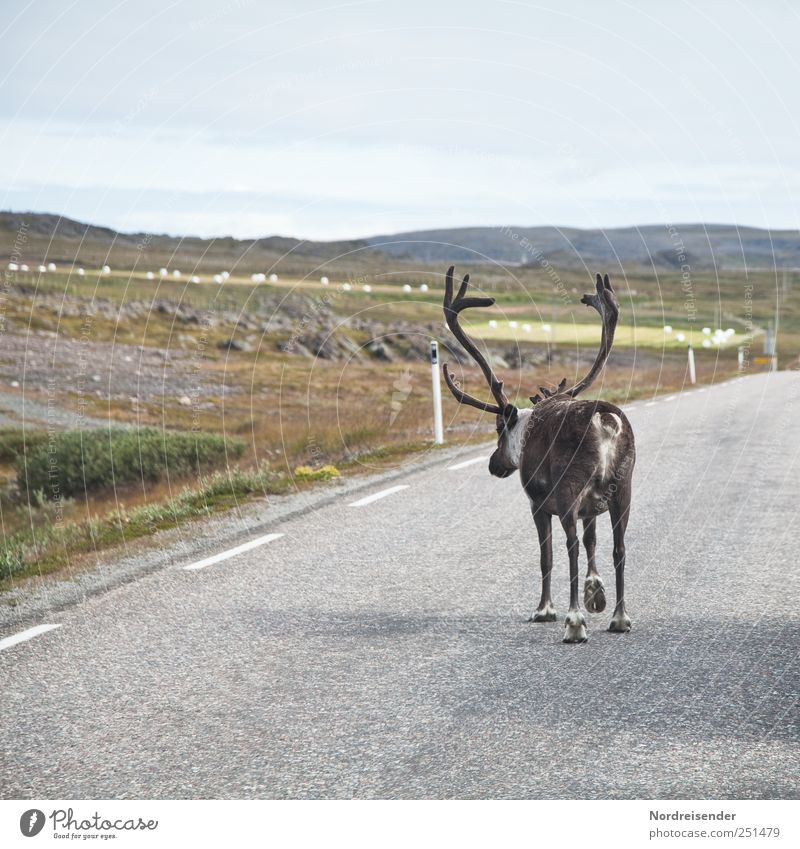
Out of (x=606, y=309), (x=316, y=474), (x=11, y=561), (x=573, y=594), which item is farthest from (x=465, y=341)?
(x=316, y=474)

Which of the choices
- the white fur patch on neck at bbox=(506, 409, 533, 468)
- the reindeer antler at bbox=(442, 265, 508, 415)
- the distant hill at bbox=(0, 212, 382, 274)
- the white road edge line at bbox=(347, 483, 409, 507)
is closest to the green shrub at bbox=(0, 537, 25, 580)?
the white road edge line at bbox=(347, 483, 409, 507)

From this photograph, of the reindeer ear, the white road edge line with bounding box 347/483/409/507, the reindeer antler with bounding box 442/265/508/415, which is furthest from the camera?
the white road edge line with bounding box 347/483/409/507

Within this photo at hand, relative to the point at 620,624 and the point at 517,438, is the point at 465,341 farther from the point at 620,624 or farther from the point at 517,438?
the point at 620,624

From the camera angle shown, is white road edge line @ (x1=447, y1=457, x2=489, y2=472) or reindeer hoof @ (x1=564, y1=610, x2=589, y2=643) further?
white road edge line @ (x1=447, y1=457, x2=489, y2=472)

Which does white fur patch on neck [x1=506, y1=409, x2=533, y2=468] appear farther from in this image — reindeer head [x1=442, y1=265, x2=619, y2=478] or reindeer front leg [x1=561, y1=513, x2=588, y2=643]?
reindeer front leg [x1=561, y1=513, x2=588, y2=643]

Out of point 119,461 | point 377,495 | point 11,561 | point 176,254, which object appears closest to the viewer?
point 11,561

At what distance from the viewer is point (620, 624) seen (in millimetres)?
5777

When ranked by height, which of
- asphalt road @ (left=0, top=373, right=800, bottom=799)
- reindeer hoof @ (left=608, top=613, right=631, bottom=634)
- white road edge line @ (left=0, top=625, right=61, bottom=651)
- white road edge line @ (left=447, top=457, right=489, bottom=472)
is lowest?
white road edge line @ (left=447, top=457, right=489, bottom=472)

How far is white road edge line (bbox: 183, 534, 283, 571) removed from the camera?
8.26 metres

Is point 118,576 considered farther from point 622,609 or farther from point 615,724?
point 615,724

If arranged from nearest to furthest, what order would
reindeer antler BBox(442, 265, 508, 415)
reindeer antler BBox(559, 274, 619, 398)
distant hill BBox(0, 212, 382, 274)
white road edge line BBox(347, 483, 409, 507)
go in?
reindeer antler BBox(559, 274, 619, 398)
reindeer antler BBox(442, 265, 508, 415)
white road edge line BBox(347, 483, 409, 507)
distant hill BBox(0, 212, 382, 274)

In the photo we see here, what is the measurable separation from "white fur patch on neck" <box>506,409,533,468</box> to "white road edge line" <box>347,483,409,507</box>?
5.39 meters

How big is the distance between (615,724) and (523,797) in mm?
818

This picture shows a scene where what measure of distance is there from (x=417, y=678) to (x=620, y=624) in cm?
125
